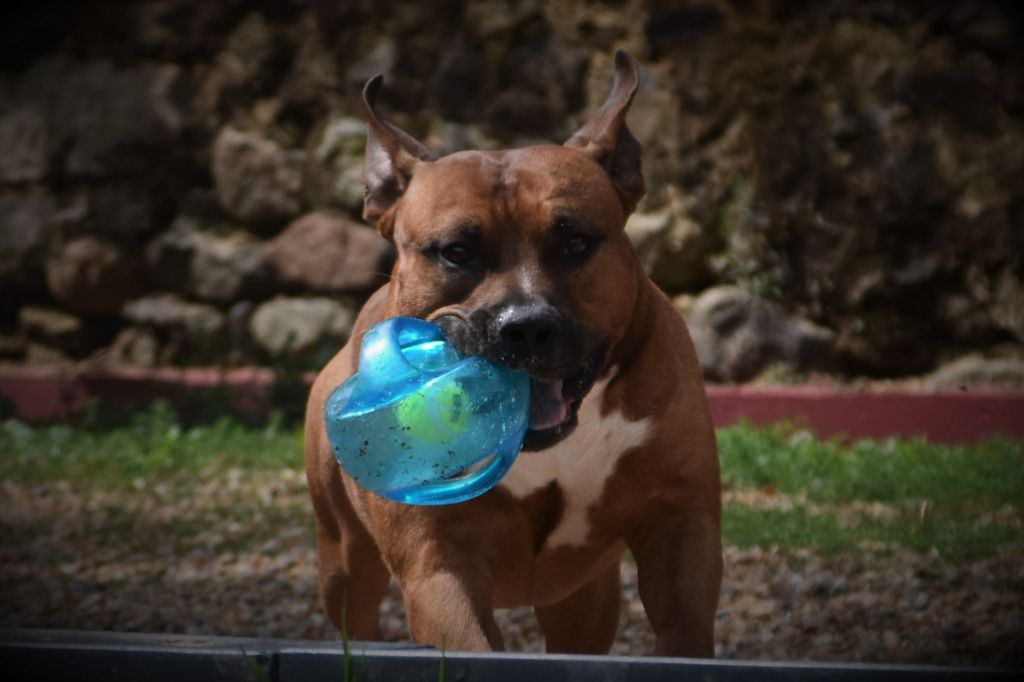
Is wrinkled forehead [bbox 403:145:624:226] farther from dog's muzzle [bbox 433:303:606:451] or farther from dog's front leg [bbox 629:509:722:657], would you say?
dog's front leg [bbox 629:509:722:657]

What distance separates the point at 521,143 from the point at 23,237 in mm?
3559

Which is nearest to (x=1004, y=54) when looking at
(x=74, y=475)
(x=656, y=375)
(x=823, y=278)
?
(x=823, y=278)

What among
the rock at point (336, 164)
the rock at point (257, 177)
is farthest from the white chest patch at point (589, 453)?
the rock at point (257, 177)

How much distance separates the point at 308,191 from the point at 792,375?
11.1ft

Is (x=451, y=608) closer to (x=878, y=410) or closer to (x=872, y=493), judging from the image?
(x=872, y=493)

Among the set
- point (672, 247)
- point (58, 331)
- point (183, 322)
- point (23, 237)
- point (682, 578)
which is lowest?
point (58, 331)

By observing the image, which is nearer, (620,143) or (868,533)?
(620,143)

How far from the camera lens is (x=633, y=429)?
2.99 metres

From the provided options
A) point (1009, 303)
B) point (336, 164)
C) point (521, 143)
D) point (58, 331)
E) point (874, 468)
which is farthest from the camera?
point (58, 331)

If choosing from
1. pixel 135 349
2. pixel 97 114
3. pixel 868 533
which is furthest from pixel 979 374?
pixel 97 114

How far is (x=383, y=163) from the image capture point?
3363mm

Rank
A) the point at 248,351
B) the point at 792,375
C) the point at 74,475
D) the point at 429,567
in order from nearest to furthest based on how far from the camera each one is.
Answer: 1. the point at 429,567
2. the point at 74,475
3. the point at 792,375
4. the point at 248,351

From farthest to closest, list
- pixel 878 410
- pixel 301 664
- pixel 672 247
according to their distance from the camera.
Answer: pixel 672 247 < pixel 878 410 < pixel 301 664

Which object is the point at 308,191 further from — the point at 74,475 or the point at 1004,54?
the point at 1004,54
